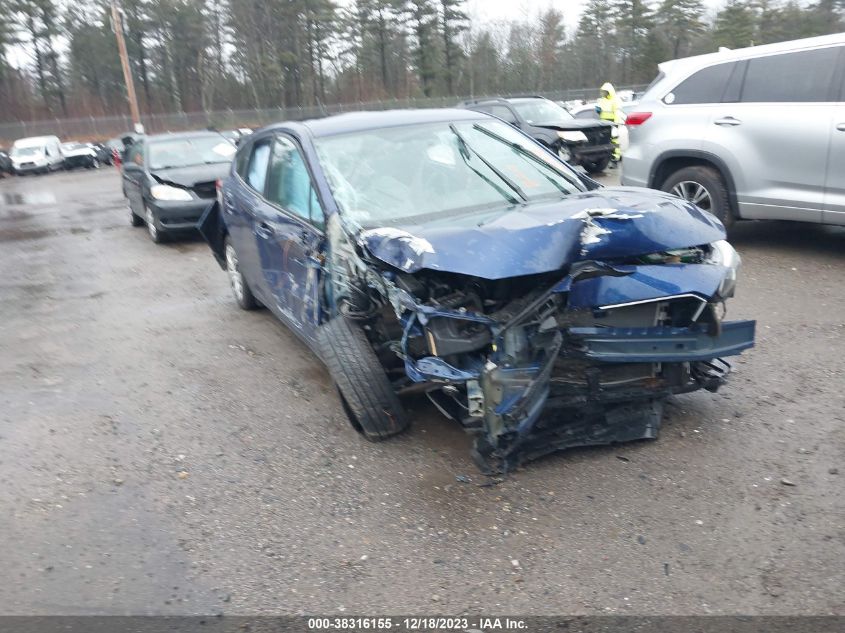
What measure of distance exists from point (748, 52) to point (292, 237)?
5.44 m

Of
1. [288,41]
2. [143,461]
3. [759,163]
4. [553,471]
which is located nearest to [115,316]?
[143,461]

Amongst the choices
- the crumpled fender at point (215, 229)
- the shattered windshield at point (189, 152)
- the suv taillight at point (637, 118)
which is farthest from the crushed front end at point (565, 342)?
the shattered windshield at point (189, 152)

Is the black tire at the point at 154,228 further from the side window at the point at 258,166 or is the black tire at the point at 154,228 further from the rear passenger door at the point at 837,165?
the rear passenger door at the point at 837,165

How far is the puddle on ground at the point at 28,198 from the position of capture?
794 inches

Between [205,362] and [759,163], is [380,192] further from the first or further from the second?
[759,163]

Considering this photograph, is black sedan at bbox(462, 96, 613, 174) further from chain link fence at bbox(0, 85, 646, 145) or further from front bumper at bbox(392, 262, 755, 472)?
chain link fence at bbox(0, 85, 646, 145)

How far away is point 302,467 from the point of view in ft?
13.6

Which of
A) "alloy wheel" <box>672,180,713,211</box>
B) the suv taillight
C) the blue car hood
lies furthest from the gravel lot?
the suv taillight

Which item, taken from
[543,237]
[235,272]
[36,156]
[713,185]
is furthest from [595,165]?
[36,156]

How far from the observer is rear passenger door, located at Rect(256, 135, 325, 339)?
4.75 m

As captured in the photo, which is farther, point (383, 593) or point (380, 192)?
point (380, 192)

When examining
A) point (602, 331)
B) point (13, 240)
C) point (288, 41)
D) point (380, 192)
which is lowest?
point (13, 240)

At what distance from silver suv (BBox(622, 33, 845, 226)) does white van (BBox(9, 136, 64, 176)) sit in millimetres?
31357

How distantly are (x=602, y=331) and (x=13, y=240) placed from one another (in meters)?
12.3
